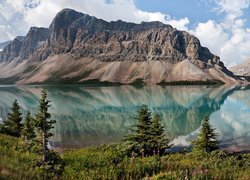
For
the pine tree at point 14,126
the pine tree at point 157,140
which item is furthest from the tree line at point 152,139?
the pine tree at point 14,126

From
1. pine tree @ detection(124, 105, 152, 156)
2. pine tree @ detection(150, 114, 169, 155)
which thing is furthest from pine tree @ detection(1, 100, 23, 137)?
pine tree @ detection(150, 114, 169, 155)

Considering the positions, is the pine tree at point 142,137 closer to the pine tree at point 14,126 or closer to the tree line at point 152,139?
the tree line at point 152,139

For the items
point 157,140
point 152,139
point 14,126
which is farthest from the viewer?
point 14,126

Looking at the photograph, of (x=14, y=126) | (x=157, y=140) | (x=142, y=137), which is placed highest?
(x=14, y=126)

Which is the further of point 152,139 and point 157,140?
point 152,139

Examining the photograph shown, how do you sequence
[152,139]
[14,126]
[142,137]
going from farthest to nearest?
[14,126], [142,137], [152,139]

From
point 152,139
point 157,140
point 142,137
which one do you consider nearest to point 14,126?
point 142,137

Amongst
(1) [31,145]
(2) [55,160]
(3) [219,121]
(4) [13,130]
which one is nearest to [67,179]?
(2) [55,160]

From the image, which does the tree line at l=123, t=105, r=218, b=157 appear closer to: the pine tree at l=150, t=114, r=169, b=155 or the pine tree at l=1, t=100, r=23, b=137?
the pine tree at l=150, t=114, r=169, b=155

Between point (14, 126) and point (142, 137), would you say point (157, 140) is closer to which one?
point (142, 137)

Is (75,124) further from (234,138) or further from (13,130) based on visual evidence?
Answer: (234,138)

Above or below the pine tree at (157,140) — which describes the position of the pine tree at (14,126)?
above

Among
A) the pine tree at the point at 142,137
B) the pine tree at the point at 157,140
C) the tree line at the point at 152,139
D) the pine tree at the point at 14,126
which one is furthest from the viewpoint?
the pine tree at the point at 14,126

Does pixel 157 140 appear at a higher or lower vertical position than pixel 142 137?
lower
